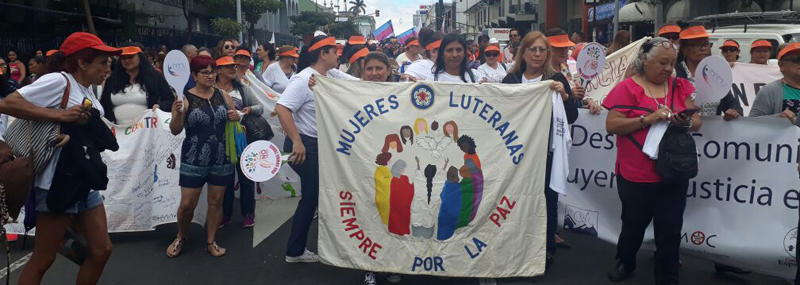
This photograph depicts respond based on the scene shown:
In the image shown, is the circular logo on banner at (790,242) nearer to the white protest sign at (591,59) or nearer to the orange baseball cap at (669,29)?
the white protest sign at (591,59)

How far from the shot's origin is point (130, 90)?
19.7 ft

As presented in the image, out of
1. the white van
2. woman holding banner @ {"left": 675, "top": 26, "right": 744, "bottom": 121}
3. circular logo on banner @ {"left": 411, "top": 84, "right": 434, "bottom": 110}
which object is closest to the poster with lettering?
circular logo on banner @ {"left": 411, "top": 84, "right": 434, "bottom": 110}

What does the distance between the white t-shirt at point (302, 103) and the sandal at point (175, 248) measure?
1.49m

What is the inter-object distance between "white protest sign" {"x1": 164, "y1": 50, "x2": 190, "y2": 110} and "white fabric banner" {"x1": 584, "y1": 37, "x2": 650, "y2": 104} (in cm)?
352

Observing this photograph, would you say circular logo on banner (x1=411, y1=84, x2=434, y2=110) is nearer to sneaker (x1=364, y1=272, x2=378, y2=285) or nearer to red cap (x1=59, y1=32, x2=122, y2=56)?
sneaker (x1=364, y1=272, x2=378, y2=285)

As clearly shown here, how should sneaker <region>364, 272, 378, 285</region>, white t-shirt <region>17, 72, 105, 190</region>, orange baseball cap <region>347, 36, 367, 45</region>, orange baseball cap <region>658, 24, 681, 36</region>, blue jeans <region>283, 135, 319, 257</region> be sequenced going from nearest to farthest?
white t-shirt <region>17, 72, 105, 190</region> < sneaker <region>364, 272, 378, 285</region> < blue jeans <region>283, 135, 319, 257</region> < orange baseball cap <region>658, 24, 681, 36</region> < orange baseball cap <region>347, 36, 367, 45</region>

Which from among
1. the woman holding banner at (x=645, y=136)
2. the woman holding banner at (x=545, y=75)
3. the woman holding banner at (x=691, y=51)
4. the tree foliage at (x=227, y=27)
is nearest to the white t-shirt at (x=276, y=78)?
the woman holding banner at (x=545, y=75)

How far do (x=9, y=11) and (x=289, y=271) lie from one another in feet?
52.2

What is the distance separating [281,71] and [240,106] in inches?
111

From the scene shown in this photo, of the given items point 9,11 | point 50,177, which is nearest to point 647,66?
point 50,177

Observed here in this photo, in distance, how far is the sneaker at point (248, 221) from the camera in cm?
630

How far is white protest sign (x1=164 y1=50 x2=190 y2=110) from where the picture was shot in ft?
16.2

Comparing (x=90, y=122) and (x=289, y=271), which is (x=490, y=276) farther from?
(x=90, y=122)

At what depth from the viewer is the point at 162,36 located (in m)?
30.6
